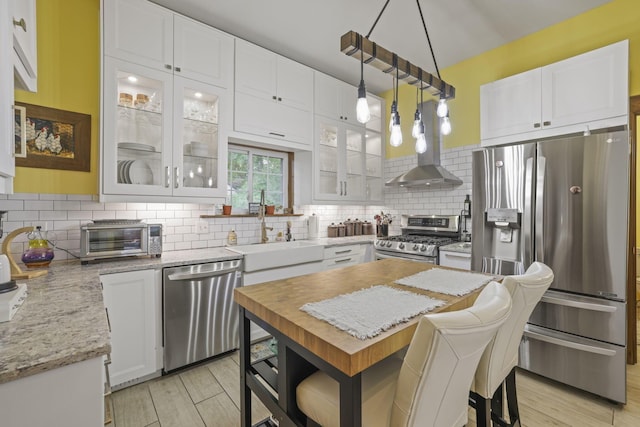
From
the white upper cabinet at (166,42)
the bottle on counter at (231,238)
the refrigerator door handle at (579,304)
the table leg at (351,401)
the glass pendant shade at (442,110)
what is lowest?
the refrigerator door handle at (579,304)

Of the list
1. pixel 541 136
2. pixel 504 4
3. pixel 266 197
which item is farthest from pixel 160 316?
pixel 504 4

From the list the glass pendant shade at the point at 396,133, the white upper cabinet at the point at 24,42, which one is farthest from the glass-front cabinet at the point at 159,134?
the glass pendant shade at the point at 396,133

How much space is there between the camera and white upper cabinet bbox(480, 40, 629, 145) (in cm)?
214

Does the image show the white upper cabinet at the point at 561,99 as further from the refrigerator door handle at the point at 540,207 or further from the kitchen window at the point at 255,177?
the kitchen window at the point at 255,177

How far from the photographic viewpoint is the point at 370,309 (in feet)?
3.74

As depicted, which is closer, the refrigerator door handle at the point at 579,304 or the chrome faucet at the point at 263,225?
the refrigerator door handle at the point at 579,304

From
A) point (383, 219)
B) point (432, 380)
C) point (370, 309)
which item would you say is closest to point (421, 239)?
point (383, 219)

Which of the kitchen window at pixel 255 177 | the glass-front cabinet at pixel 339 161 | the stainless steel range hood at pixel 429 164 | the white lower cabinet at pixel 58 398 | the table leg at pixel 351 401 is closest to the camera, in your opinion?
the white lower cabinet at pixel 58 398

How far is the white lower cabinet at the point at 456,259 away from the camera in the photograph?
2.70m

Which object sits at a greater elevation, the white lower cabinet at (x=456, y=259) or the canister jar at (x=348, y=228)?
the canister jar at (x=348, y=228)

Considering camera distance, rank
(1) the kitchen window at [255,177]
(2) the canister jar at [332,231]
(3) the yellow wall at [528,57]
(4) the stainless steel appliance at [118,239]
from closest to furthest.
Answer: (4) the stainless steel appliance at [118,239], (3) the yellow wall at [528,57], (1) the kitchen window at [255,177], (2) the canister jar at [332,231]

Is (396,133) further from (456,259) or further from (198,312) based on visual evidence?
(198,312)

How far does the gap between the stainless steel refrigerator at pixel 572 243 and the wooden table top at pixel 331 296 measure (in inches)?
36.5

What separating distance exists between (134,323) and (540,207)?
3.12 meters
